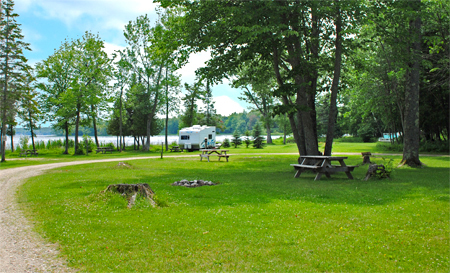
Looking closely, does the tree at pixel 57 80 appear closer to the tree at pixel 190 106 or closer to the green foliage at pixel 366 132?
the tree at pixel 190 106

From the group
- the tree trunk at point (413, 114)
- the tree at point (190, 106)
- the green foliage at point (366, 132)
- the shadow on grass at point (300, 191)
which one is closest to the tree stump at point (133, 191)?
the shadow on grass at point (300, 191)

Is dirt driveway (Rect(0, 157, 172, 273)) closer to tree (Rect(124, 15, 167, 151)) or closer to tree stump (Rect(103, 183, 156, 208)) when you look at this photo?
tree stump (Rect(103, 183, 156, 208))

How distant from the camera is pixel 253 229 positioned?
5.80 metres


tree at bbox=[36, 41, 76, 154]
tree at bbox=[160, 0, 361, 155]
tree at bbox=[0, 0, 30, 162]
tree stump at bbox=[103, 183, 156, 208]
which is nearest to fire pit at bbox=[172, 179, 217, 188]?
tree stump at bbox=[103, 183, 156, 208]

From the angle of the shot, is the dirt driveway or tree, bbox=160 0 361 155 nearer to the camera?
the dirt driveway

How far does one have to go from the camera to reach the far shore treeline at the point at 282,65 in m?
14.5

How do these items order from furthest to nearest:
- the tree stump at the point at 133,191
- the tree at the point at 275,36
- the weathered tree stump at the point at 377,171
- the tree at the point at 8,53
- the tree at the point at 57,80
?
the tree at the point at 57,80 < the tree at the point at 8,53 < the tree at the point at 275,36 < the weathered tree stump at the point at 377,171 < the tree stump at the point at 133,191

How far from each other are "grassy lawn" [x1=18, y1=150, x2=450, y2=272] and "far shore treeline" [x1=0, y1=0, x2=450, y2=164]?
6631 millimetres

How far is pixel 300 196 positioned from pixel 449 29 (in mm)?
13765

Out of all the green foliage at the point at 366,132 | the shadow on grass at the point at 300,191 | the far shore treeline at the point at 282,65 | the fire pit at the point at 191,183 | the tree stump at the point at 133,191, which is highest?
the far shore treeline at the point at 282,65

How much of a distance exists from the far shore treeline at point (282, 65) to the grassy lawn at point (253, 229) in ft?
21.8

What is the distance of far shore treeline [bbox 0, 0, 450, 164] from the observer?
570 inches

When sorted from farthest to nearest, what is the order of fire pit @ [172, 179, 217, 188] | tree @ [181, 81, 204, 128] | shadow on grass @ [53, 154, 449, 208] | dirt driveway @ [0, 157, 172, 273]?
tree @ [181, 81, 204, 128] < fire pit @ [172, 179, 217, 188] < shadow on grass @ [53, 154, 449, 208] < dirt driveway @ [0, 157, 172, 273]

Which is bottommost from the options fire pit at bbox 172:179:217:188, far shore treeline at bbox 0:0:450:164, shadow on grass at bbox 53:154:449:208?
shadow on grass at bbox 53:154:449:208
